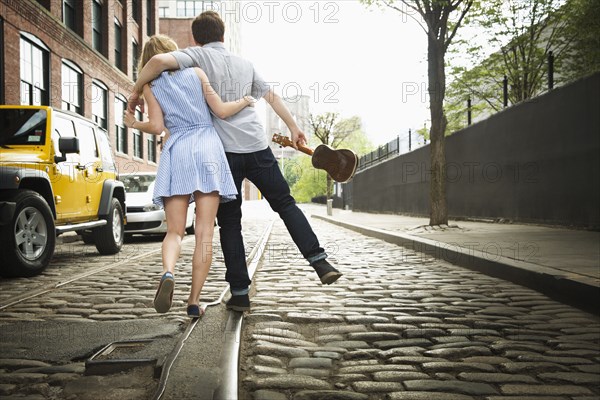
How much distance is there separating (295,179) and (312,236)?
73668 millimetres

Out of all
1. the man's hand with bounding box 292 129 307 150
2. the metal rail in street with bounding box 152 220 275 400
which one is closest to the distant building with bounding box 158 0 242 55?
the man's hand with bounding box 292 129 307 150

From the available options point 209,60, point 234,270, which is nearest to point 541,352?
point 234,270

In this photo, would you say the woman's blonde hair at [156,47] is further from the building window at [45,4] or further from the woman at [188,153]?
the building window at [45,4]

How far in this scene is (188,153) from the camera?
134 inches

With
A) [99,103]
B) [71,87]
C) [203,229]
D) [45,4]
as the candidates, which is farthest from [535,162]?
[99,103]

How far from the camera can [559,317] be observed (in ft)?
12.9

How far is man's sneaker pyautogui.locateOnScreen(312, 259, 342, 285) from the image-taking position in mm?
3701

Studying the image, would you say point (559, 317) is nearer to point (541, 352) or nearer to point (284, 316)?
point (541, 352)

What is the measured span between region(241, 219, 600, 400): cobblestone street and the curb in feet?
0.37

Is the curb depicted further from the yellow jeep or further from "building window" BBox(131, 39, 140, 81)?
"building window" BBox(131, 39, 140, 81)

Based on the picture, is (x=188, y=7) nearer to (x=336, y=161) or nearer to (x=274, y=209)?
(x=336, y=161)

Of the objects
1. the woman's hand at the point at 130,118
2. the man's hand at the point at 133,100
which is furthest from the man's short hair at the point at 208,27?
the woman's hand at the point at 130,118

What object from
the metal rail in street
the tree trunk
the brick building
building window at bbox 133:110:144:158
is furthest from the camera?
building window at bbox 133:110:144:158

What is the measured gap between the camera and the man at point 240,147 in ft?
12.0
